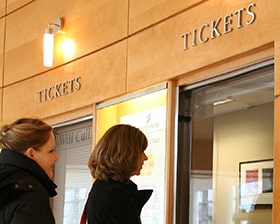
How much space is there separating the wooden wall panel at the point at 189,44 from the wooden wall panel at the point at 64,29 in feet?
1.29

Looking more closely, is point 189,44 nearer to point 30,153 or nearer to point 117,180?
point 117,180

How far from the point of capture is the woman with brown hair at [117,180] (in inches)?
118

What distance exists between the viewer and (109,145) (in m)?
3.21

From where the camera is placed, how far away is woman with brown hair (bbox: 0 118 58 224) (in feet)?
8.76

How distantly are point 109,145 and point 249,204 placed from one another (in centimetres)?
134

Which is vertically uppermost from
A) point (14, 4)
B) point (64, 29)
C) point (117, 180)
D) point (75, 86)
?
point (14, 4)

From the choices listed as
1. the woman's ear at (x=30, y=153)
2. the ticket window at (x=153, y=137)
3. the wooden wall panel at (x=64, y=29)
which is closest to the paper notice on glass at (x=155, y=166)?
the ticket window at (x=153, y=137)

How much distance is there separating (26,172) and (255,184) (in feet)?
5.93

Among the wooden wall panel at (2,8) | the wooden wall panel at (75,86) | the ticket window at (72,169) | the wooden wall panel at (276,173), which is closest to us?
the wooden wall panel at (276,173)

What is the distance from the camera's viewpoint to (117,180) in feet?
10.2

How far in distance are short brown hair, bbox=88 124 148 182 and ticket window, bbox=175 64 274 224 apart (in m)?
1.11

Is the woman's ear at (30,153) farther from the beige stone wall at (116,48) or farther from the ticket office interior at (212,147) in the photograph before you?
the ticket office interior at (212,147)

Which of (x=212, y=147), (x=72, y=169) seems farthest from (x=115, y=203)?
(x=72, y=169)

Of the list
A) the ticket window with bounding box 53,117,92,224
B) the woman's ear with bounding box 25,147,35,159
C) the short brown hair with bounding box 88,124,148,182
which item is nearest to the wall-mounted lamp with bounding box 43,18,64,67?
the ticket window with bounding box 53,117,92,224
